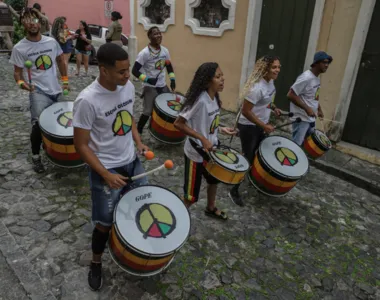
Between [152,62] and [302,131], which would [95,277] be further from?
[152,62]

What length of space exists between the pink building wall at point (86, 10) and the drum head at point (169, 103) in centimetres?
1298

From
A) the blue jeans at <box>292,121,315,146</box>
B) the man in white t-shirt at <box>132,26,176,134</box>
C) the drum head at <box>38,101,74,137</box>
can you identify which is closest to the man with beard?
the drum head at <box>38,101,74,137</box>

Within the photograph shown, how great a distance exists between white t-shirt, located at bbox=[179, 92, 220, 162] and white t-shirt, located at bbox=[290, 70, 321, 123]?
1.77 m

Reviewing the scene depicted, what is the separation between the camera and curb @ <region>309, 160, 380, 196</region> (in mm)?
4934

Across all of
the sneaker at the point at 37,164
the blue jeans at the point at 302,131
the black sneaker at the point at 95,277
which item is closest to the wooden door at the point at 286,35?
the blue jeans at the point at 302,131

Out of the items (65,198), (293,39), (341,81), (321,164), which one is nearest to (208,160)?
(65,198)

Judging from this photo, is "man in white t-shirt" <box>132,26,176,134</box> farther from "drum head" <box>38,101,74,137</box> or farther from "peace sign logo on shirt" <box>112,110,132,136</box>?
"peace sign logo on shirt" <box>112,110,132,136</box>

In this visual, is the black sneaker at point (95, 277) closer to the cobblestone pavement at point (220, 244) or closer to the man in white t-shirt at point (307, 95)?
the cobblestone pavement at point (220, 244)

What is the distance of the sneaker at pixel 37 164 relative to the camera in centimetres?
437

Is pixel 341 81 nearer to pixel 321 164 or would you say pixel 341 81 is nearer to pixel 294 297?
pixel 321 164

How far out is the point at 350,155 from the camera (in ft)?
19.5

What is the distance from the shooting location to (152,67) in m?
5.43

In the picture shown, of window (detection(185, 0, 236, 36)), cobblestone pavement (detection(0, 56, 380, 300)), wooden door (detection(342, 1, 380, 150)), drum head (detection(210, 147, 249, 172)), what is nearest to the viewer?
cobblestone pavement (detection(0, 56, 380, 300))

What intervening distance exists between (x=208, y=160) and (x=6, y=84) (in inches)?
288
